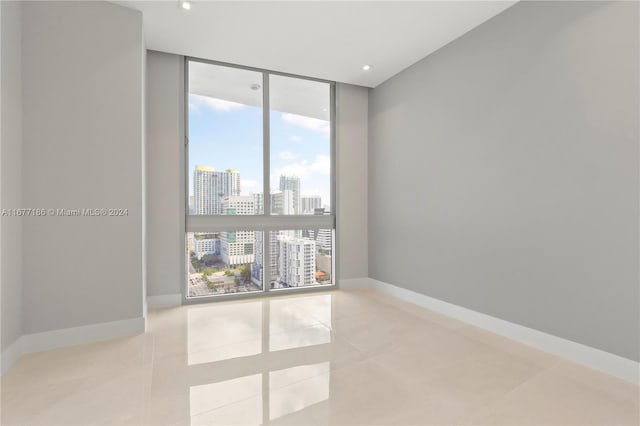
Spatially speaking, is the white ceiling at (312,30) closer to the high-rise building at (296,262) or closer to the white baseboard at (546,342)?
the high-rise building at (296,262)

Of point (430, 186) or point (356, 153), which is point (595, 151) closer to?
point (430, 186)

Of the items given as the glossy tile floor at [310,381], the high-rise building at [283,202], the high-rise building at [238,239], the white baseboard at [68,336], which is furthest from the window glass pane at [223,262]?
the white baseboard at [68,336]

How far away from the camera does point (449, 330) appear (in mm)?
3076

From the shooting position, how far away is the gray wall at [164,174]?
3.82 metres

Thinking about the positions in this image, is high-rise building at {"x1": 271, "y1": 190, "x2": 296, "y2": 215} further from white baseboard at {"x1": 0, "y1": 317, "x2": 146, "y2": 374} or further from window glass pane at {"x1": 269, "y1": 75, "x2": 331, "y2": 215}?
white baseboard at {"x1": 0, "y1": 317, "x2": 146, "y2": 374}

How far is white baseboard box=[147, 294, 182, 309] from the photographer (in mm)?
3793

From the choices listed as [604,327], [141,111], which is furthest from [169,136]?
[604,327]

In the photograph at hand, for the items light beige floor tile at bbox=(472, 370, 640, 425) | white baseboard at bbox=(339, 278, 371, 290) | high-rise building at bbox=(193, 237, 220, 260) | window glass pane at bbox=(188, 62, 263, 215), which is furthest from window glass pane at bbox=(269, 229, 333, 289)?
light beige floor tile at bbox=(472, 370, 640, 425)

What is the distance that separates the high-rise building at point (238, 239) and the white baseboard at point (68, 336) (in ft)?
4.74

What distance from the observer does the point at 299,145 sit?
4.75m

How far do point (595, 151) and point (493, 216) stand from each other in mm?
946

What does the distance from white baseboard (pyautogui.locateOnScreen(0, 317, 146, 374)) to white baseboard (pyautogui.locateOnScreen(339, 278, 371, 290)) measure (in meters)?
2.72

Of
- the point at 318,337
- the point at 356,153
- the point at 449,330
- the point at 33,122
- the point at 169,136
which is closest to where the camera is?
the point at 33,122

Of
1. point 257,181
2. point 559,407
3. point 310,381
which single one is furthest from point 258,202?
point 559,407
